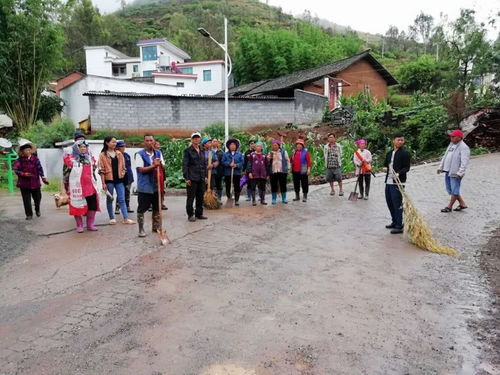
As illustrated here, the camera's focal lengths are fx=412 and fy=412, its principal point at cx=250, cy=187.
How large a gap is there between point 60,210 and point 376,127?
14423mm

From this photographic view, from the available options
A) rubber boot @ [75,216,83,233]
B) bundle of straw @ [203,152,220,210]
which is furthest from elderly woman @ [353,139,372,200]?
rubber boot @ [75,216,83,233]

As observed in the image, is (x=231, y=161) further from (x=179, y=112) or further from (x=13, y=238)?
(x=179, y=112)

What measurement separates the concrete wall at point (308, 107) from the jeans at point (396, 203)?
15135 millimetres

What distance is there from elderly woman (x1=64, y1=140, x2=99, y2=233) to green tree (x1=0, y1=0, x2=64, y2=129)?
15.9 m

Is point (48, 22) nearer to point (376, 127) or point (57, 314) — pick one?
point (376, 127)

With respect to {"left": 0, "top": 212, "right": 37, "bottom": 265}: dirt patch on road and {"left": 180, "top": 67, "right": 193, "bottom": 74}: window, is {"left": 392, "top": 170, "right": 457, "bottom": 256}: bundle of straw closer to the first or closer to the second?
{"left": 0, "top": 212, "right": 37, "bottom": 265}: dirt patch on road

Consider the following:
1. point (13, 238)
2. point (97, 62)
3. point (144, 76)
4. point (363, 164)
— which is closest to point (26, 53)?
point (13, 238)

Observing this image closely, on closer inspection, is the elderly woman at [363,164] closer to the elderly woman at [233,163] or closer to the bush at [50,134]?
the elderly woman at [233,163]

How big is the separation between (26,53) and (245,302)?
69.3 feet

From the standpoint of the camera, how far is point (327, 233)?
7348 mm

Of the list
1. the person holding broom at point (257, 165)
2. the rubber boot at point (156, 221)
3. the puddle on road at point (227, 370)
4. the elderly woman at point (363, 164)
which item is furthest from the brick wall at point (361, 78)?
the puddle on road at point (227, 370)

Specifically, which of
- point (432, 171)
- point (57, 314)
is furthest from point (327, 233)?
point (432, 171)

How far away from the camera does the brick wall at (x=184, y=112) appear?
18.6 m

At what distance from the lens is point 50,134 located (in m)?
17.9
